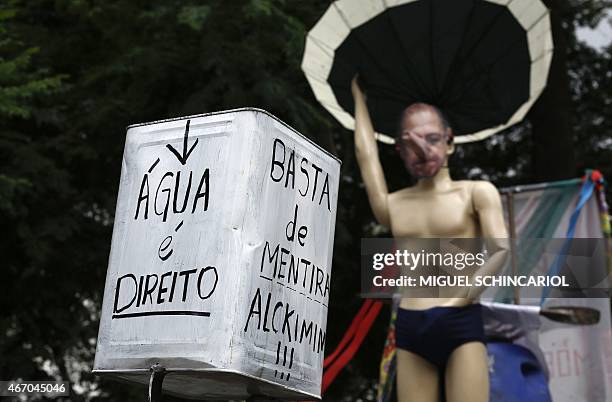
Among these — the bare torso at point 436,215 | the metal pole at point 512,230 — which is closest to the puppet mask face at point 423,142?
the bare torso at point 436,215

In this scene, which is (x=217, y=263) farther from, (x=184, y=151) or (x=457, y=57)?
(x=457, y=57)

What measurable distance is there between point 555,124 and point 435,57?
11.0 feet

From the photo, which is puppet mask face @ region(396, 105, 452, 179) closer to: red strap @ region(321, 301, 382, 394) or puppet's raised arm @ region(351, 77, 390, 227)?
puppet's raised arm @ region(351, 77, 390, 227)

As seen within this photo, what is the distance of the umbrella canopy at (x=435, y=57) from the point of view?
5.81 m

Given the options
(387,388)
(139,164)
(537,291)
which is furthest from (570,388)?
(139,164)

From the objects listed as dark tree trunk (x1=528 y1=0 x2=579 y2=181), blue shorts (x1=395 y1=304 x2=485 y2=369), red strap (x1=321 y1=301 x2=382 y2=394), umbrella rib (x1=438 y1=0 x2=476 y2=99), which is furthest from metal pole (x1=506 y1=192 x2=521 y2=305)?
blue shorts (x1=395 y1=304 x2=485 y2=369)

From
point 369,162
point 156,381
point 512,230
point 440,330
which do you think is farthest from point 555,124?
point 156,381

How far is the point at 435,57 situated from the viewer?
597 cm

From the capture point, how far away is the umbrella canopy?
229 inches

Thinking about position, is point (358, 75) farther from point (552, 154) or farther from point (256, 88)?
point (552, 154)

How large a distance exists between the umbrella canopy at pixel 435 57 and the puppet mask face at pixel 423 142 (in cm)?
51

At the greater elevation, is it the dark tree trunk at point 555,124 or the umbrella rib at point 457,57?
the dark tree trunk at point 555,124

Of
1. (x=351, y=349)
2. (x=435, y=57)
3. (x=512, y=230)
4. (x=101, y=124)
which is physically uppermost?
(x=101, y=124)

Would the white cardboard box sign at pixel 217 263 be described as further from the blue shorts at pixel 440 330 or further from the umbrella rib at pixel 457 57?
the umbrella rib at pixel 457 57
